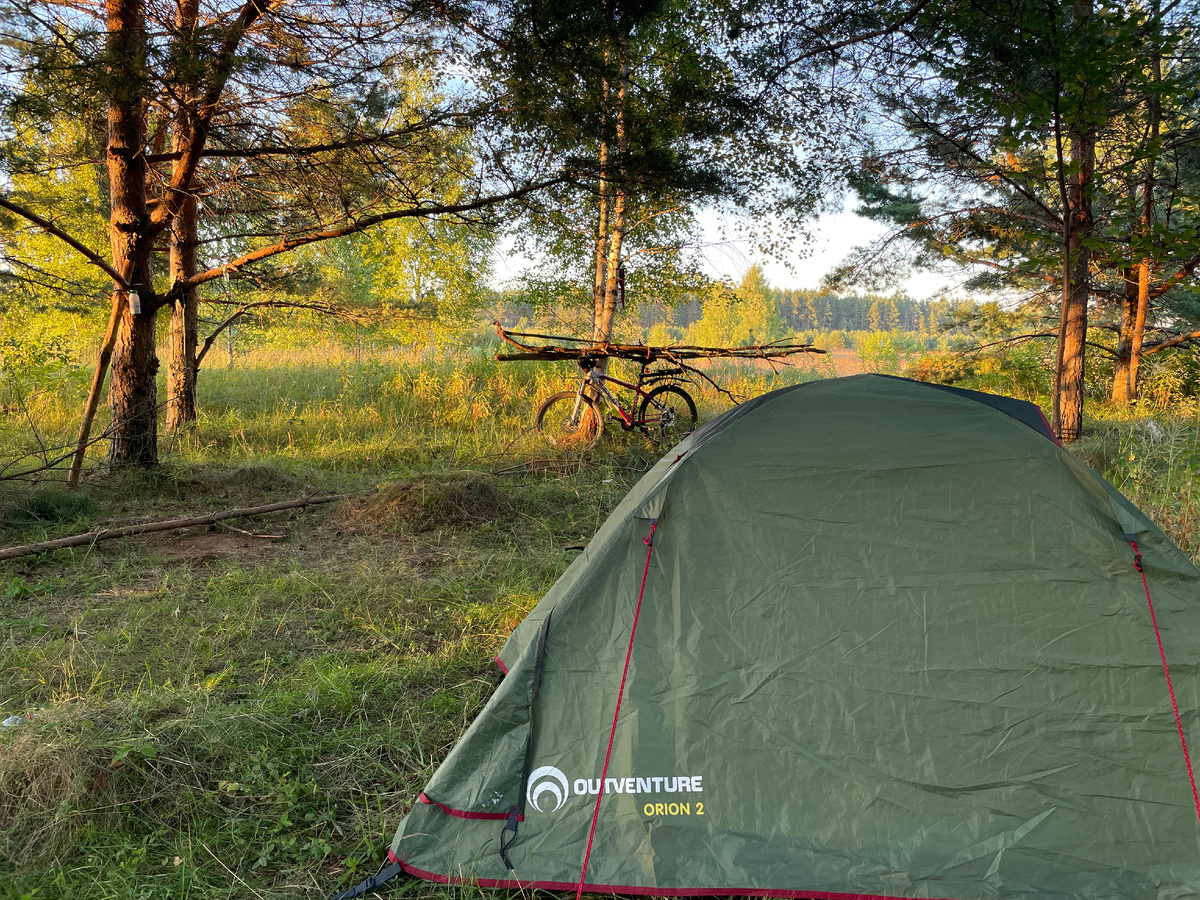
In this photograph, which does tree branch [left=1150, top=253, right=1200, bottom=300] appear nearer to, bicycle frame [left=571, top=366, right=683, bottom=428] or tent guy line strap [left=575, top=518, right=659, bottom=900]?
bicycle frame [left=571, top=366, right=683, bottom=428]

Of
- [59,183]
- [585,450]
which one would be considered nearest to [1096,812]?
[585,450]

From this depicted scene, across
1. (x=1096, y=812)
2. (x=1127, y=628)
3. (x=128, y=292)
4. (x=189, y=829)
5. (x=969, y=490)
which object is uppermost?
(x=128, y=292)

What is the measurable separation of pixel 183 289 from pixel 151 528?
2627 mm

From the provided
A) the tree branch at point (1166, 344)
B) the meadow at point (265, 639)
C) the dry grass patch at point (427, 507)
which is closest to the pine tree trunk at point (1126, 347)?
the tree branch at point (1166, 344)

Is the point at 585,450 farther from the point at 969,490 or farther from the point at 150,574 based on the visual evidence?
the point at 969,490

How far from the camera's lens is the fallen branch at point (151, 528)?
425 centimetres

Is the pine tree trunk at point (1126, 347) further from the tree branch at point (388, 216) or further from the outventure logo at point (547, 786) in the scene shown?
the outventure logo at point (547, 786)

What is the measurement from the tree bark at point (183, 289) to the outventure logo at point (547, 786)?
5722 mm

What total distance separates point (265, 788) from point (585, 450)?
17.4 ft

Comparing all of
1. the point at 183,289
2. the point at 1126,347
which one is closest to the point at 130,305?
the point at 183,289

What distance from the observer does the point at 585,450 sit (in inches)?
291

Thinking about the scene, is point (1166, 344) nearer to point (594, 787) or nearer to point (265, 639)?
point (594, 787)

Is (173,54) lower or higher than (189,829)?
higher

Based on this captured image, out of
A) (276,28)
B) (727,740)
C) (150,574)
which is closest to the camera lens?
(727,740)
